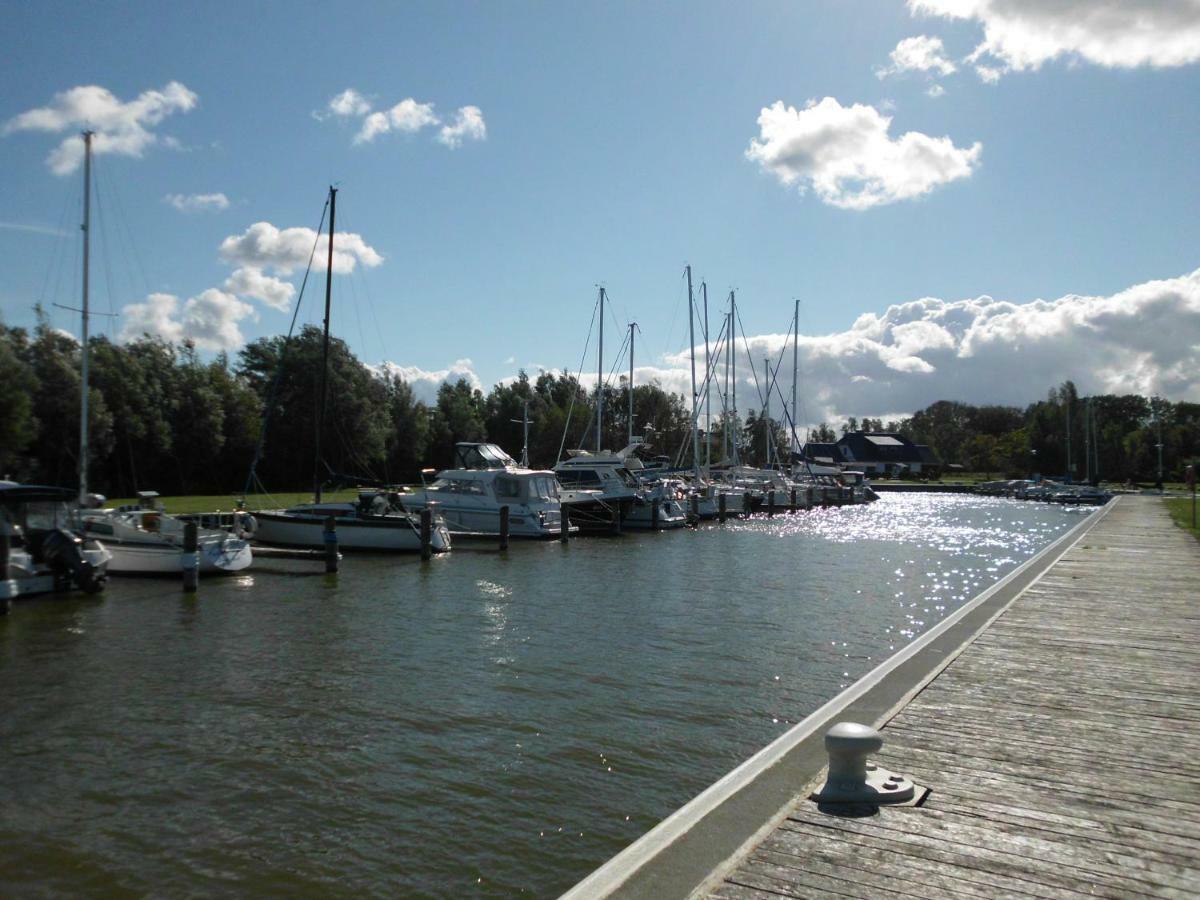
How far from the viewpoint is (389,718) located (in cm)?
1141

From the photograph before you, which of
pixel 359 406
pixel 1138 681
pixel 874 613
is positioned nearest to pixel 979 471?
pixel 359 406

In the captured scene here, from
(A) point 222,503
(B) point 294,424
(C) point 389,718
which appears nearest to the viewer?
(C) point 389,718

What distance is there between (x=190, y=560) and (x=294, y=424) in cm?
4058

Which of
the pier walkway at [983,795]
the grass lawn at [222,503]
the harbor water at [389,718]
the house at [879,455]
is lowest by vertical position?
the harbor water at [389,718]

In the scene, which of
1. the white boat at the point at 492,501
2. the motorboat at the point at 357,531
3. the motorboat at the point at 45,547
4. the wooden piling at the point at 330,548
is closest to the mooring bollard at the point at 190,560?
the motorboat at the point at 45,547

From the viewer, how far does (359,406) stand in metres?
62.7

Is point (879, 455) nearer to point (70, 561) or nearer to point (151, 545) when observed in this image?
point (151, 545)

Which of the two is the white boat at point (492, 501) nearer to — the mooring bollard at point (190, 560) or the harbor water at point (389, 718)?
the harbor water at point (389, 718)

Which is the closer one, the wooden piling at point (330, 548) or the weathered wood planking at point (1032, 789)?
the weathered wood planking at point (1032, 789)

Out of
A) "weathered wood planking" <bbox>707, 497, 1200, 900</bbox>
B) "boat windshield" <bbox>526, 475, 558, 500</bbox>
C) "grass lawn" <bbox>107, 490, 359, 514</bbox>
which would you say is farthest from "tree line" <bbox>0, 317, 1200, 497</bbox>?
"weathered wood planking" <bbox>707, 497, 1200, 900</bbox>

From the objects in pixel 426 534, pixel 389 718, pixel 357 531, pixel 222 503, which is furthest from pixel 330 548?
pixel 222 503

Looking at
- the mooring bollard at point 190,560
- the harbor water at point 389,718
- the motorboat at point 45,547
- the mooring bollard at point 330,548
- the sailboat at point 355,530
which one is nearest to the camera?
the harbor water at point 389,718

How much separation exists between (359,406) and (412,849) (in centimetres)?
5732

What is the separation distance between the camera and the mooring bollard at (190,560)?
73.8ft
